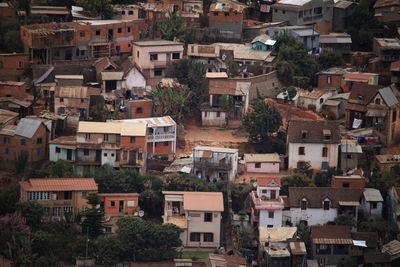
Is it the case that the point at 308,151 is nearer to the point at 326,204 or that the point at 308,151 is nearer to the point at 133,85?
the point at 326,204

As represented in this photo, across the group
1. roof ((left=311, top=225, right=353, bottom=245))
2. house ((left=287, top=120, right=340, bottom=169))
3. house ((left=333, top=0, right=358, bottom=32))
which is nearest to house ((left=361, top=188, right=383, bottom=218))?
roof ((left=311, top=225, right=353, bottom=245))

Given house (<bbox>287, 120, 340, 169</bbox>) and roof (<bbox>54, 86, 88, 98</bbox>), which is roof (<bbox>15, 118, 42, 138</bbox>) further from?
house (<bbox>287, 120, 340, 169</bbox>)

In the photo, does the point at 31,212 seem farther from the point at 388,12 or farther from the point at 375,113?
the point at 388,12

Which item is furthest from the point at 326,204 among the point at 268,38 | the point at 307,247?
the point at 268,38

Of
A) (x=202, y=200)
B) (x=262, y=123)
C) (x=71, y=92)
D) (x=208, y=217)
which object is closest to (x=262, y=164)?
(x=262, y=123)

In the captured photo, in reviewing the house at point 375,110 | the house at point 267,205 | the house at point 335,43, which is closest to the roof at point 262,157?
the house at point 267,205
